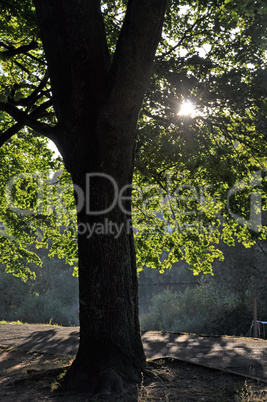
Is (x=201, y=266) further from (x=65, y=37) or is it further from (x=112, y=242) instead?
(x=65, y=37)

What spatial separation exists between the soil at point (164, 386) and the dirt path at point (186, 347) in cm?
45

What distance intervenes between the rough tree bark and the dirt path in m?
1.96

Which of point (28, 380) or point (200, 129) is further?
point (200, 129)

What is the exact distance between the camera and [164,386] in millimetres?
5441

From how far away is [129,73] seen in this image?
5.75 meters

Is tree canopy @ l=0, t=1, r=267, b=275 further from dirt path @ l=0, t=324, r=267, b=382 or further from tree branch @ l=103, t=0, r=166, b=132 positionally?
dirt path @ l=0, t=324, r=267, b=382

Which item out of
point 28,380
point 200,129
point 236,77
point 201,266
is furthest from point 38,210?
point 28,380

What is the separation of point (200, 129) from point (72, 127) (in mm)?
5645

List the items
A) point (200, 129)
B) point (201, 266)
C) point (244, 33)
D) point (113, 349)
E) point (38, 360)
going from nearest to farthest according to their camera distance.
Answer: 1. point (113, 349)
2. point (38, 360)
3. point (244, 33)
4. point (200, 129)
5. point (201, 266)

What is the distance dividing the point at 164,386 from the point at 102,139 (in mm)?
3386

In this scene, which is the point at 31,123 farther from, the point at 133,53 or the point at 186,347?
the point at 186,347

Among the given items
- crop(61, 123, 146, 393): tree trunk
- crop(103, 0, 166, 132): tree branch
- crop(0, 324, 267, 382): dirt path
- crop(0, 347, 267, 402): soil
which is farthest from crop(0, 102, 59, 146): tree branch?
crop(0, 324, 267, 382): dirt path

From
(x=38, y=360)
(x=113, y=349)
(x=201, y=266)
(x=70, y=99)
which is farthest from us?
(x=201, y=266)

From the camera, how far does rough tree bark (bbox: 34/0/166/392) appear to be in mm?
5695
